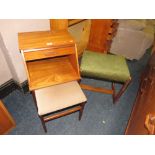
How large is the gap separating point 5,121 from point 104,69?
124 cm

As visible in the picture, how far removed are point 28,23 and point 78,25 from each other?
0.88m

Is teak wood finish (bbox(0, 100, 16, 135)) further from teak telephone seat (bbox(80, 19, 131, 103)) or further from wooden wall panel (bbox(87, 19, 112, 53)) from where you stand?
wooden wall panel (bbox(87, 19, 112, 53))

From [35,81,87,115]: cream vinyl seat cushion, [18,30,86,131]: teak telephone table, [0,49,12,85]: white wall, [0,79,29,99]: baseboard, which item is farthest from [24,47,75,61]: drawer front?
[0,79,29,99]: baseboard

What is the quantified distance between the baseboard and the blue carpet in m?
0.06

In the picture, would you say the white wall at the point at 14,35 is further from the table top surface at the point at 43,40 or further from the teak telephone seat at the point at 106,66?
the teak telephone seat at the point at 106,66

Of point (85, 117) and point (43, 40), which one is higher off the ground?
point (43, 40)

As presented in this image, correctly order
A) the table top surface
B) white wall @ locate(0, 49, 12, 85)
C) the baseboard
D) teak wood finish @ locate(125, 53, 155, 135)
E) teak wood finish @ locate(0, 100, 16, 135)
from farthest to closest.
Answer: the baseboard
white wall @ locate(0, 49, 12, 85)
teak wood finish @ locate(0, 100, 16, 135)
the table top surface
teak wood finish @ locate(125, 53, 155, 135)

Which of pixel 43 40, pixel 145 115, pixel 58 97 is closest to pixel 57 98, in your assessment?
pixel 58 97

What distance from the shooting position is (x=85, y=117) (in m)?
1.98

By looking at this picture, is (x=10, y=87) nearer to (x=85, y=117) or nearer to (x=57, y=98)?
(x=57, y=98)

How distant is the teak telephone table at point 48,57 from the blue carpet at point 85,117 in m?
0.28

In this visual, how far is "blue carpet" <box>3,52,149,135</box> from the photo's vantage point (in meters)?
1.83
